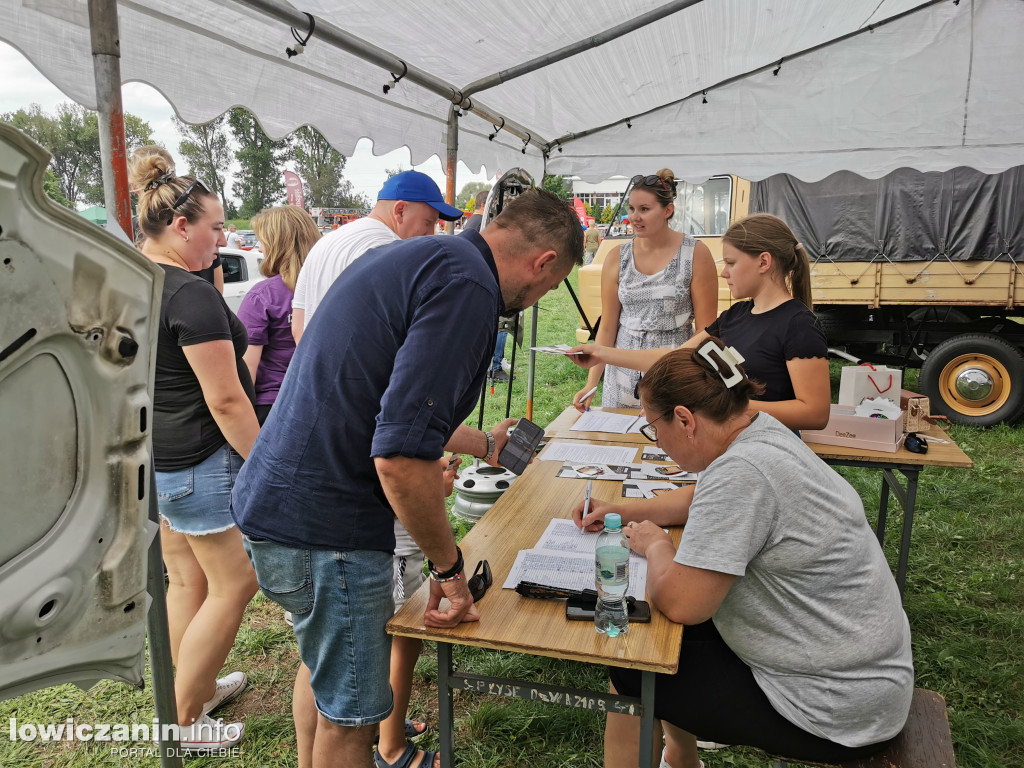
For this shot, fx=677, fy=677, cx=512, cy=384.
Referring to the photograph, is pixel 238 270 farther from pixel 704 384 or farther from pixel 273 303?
pixel 704 384

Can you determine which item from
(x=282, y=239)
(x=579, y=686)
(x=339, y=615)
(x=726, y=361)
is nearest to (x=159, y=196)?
(x=282, y=239)

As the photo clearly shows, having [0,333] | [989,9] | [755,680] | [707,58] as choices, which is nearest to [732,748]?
[755,680]

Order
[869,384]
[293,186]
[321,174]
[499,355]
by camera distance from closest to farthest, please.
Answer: [869,384] → [499,355] → [293,186] → [321,174]

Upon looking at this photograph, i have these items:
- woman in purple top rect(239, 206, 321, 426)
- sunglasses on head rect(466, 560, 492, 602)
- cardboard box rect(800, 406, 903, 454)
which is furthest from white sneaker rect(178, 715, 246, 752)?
cardboard box rect(800, 406, 903, 454)

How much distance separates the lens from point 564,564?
5.71 ft

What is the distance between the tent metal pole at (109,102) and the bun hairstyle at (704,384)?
1.29 metres

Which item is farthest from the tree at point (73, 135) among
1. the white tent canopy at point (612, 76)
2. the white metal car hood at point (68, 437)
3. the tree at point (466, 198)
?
the white metal car hood at point (68, 437)

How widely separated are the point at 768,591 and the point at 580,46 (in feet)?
8.77

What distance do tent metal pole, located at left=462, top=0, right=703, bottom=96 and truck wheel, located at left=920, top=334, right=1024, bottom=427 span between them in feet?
14.9

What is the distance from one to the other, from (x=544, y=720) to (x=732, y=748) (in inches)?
25.9

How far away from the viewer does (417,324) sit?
4.19 feet

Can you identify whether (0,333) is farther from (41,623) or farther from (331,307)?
(331,307)

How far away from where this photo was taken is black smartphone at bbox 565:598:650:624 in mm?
1489

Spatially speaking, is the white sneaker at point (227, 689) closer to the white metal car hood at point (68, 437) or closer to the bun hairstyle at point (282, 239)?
the bun hairstyle at point (282, 239)
